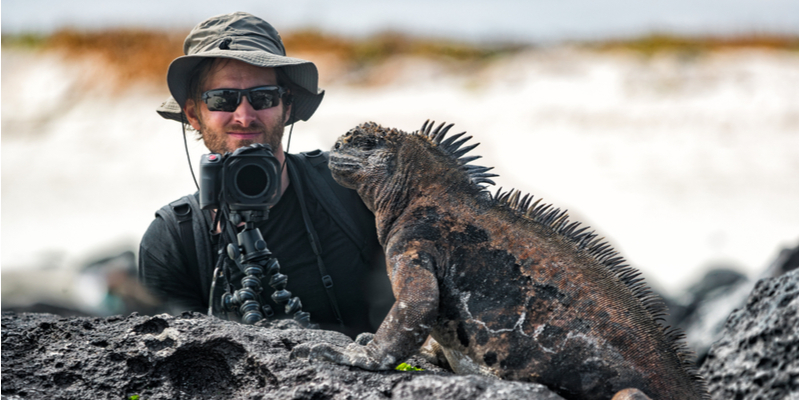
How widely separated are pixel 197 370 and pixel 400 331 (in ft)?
3.15

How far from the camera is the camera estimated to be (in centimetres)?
300

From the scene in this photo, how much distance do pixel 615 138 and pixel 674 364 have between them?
44.4 ft

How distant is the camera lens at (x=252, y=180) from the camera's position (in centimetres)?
303

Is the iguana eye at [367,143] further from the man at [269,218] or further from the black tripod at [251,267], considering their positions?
the man at [269,218]

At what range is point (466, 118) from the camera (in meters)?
15.6

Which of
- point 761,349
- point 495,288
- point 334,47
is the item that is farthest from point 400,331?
point 334,47

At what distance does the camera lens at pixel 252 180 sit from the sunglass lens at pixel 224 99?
2.77 ft

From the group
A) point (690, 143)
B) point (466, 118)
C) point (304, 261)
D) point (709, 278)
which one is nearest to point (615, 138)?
point (690, 143)

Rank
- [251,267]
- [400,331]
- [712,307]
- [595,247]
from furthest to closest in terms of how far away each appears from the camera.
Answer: [712,307] < [251,267] < [595,247] < [400,331]

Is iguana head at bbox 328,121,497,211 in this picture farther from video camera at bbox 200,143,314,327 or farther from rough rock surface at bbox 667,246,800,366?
rough rock surface at bbox 667,246,800,366

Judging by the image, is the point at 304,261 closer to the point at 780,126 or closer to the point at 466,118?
the point at 466,118

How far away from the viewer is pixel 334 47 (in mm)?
18359

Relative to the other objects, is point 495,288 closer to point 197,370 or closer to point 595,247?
point 595,247

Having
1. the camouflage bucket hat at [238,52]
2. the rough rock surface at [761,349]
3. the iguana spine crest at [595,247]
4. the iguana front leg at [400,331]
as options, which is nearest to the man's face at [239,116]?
the camouflage bucket hat at [238,52]
